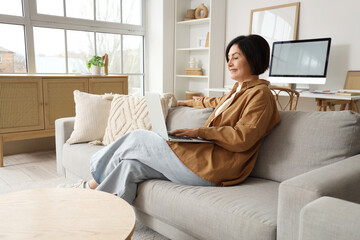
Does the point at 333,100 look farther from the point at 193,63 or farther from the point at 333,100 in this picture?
the point at 193,63

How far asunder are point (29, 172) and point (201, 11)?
328 cm

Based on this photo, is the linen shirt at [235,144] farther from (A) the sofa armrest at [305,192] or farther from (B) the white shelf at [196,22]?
(B) the white shelf at [196,22]

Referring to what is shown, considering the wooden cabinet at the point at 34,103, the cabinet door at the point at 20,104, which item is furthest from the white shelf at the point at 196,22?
the cabinet door at the point at 20,104

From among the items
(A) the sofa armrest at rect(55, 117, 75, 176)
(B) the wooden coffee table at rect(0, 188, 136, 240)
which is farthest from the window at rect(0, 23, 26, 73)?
(B) the wooden coffee table at rect(0, 188, 136, 240)

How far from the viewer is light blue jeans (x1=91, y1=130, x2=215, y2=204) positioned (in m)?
1.61

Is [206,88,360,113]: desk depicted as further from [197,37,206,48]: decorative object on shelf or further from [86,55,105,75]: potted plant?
[86,55,105,75]: potted plant

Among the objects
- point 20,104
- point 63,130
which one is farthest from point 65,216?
point 20,104

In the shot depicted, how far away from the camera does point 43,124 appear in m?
3.44

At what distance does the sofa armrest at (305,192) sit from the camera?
1095 mm

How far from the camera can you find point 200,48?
4.80 meters

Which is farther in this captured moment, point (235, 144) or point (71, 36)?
point (71, 36)

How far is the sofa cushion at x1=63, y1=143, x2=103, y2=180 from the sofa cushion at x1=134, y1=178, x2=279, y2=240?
676mm

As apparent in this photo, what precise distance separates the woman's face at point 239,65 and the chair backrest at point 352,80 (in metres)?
2.22

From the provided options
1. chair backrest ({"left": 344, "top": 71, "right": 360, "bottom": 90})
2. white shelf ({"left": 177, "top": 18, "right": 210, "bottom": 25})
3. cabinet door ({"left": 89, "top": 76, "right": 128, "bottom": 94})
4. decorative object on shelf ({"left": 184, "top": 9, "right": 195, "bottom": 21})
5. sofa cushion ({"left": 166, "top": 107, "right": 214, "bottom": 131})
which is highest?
decorative object on shelf ({"left": 184, "top": 9, "right": 195, "bottom": 21})
